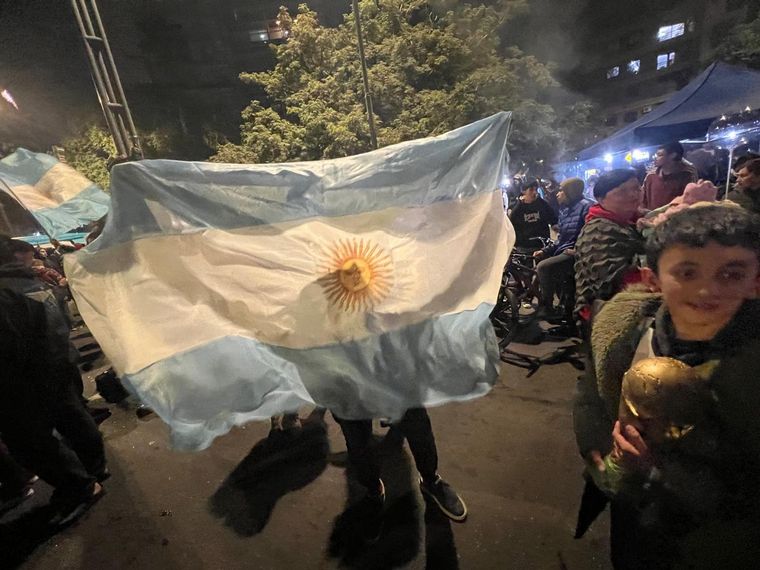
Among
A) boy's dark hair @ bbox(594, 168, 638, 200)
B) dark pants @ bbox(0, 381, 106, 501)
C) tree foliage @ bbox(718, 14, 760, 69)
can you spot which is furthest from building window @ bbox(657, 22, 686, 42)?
dark pants @ bbox(0, 381, 106, 501)

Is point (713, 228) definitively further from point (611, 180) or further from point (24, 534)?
point (24, 534)

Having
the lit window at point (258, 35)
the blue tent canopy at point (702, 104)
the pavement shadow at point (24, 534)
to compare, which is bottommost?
the pavement shadow at point (24, 534)

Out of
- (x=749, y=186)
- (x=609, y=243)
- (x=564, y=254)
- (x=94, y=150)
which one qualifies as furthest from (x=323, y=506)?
(x=94, y=150)

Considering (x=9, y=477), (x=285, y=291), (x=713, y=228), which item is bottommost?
(x=9, y=477)

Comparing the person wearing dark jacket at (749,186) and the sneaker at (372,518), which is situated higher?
the person wearing dark jacket at (749,186)

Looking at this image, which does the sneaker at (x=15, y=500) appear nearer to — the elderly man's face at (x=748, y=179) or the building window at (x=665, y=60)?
the elderly man's face at (x=748, y=179)

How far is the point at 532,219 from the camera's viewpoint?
6117 millimetres

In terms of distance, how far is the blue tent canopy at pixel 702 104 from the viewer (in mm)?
6504

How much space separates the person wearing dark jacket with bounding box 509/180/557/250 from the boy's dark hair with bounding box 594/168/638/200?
3.31 m

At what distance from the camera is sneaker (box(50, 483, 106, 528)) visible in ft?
9.87

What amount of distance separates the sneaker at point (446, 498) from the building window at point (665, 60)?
48210 mm

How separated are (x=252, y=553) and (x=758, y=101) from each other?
877cm

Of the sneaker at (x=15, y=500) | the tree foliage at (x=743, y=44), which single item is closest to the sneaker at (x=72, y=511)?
the sneaker at (x=15, y=500)

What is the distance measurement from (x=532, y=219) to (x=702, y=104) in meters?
3.91
